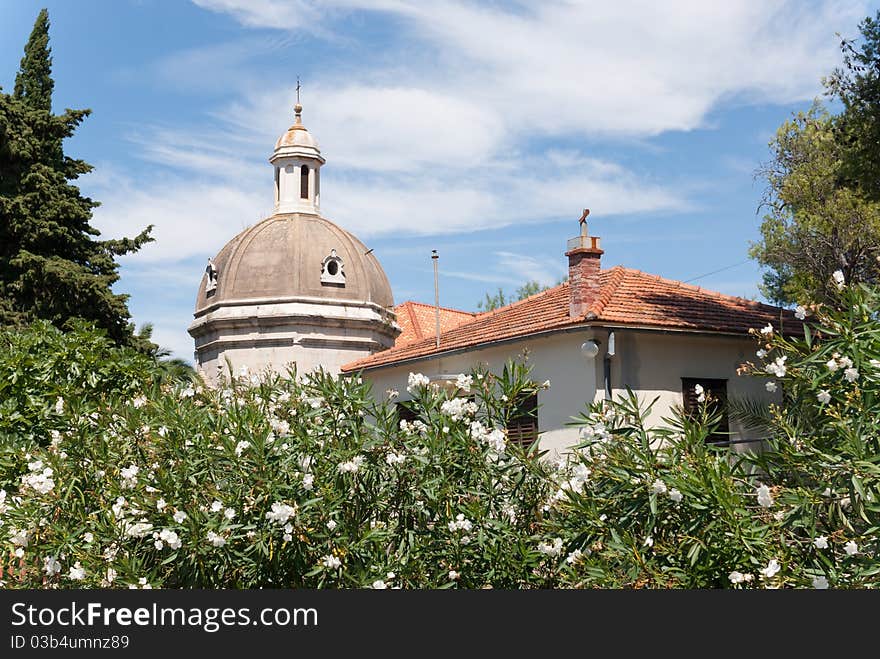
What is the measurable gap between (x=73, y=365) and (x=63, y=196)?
1587 centimetres

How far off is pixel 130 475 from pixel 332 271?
31062mm

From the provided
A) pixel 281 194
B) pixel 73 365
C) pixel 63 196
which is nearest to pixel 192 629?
pixel 73 365

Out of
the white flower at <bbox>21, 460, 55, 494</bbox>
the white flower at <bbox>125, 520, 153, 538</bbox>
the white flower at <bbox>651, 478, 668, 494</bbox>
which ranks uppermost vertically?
the white flower at <bbox>21, 460, 55, 494</bbox>

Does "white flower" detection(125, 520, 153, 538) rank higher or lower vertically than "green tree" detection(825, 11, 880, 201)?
lower

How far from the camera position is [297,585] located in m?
6.32

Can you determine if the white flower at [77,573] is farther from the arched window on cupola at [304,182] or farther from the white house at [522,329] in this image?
the arched window on cupola at [304,182]

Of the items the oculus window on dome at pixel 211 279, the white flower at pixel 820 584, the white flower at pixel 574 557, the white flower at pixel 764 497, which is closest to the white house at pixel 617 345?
the white flower at pixel 574 557

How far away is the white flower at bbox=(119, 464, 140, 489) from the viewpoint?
691 cm

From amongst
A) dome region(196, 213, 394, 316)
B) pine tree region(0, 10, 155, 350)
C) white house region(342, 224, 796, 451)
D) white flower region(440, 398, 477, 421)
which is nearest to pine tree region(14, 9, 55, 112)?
pine tree region(0, 10, 155, 350)

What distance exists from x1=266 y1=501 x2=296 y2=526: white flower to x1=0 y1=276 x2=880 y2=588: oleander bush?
0.9 inches

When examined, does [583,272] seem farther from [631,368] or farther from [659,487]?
[659,487]

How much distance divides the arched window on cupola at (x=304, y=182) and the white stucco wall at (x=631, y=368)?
2604 centimetres

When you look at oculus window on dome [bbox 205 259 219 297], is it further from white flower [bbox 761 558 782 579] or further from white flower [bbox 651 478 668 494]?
white flower [bbox 761 558 782 579]

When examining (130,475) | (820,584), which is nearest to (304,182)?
(130,475)
